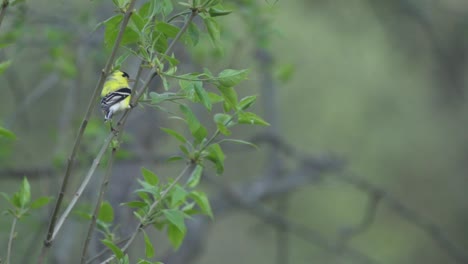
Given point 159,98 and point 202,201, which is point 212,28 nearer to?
point 159,98

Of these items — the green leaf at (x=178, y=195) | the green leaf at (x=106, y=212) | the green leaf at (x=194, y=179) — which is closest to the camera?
the green leaf at (x=178, y=195)

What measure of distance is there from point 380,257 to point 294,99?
9.76 feet

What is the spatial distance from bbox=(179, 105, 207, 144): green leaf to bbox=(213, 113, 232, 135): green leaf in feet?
0.22

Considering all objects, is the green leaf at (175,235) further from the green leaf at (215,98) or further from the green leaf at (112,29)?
the green leaf at (112,29)

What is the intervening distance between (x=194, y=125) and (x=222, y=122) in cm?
9

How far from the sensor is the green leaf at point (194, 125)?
2197 millimetres

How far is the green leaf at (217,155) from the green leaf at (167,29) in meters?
0.40

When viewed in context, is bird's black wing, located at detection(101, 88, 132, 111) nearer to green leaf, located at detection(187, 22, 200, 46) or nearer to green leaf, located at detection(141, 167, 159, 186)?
green leaf, located at detection(141, 167, 159, 186)

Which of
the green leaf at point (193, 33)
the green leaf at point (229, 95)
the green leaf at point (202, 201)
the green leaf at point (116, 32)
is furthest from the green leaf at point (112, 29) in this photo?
the green leaf at point (202, 201)

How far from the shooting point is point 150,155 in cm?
589

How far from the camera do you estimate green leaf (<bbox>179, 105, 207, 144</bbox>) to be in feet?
7.21

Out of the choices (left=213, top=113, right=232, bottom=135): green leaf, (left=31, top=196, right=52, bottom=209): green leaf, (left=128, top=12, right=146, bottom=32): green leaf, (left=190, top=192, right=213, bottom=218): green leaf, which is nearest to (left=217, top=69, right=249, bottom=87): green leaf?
(left=213, top=113, right=232, bottom=135): green leaf

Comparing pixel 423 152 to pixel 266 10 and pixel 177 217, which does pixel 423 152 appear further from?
pixel 177 217

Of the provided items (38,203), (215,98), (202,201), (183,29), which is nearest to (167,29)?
(183,29)
